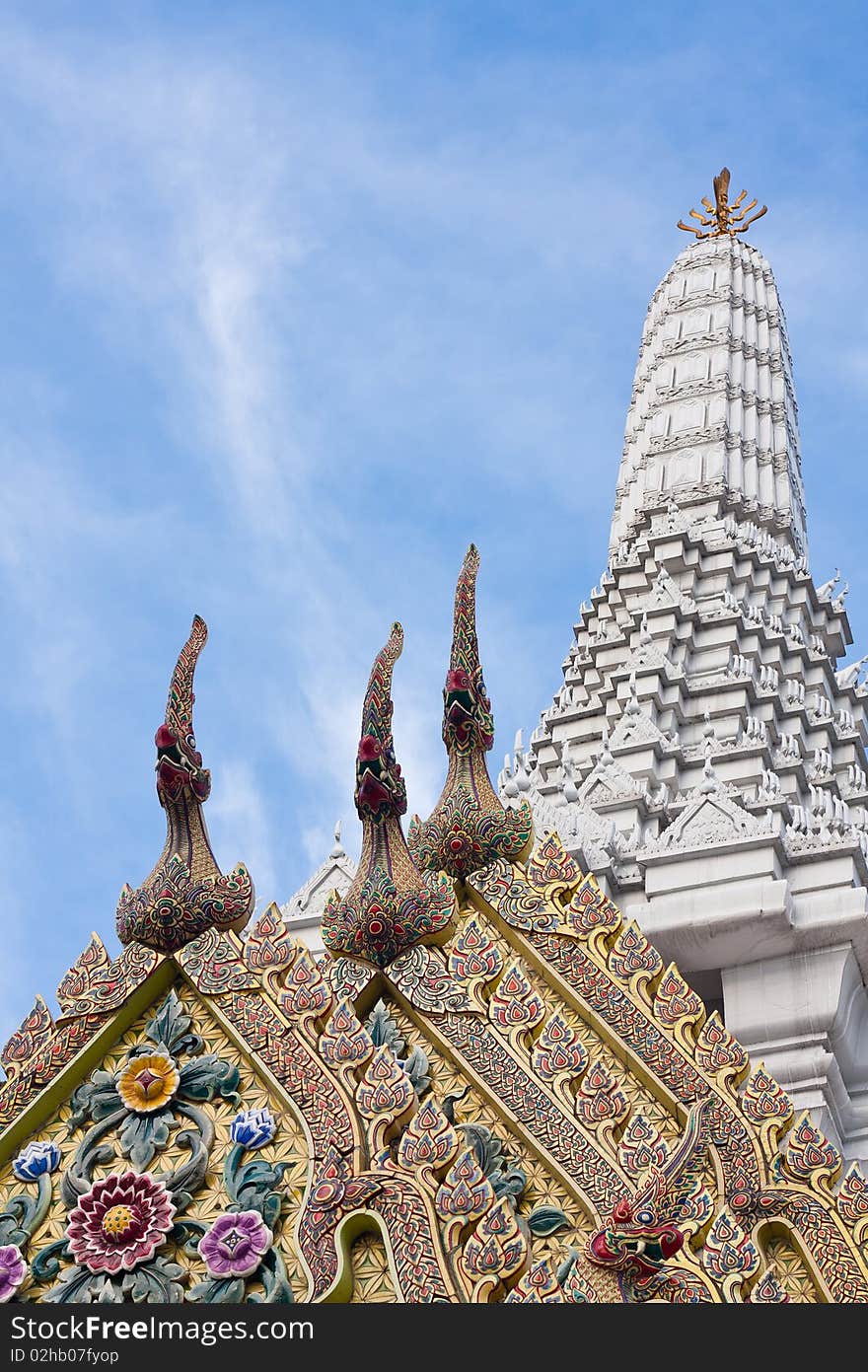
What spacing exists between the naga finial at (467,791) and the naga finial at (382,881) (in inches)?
18.7

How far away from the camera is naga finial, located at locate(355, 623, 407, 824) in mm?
9617

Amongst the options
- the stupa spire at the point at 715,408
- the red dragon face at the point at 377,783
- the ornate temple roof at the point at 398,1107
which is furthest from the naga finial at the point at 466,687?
the stupa spire at the point at 715,408

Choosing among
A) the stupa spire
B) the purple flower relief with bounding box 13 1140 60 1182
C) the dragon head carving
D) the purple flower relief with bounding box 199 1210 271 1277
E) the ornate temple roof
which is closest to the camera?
the dragon head carving

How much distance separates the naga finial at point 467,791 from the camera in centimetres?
1005

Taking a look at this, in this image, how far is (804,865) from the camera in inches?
615

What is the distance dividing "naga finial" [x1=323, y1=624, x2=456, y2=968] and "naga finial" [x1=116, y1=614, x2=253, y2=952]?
53 centimetres

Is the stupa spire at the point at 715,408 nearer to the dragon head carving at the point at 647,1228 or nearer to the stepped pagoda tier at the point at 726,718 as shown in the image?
the stepped pagoda tier at the point at 726,718

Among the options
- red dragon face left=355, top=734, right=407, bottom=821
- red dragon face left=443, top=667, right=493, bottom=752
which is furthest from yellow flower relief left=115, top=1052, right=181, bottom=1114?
red dragon face left=443, top=667, right=493, bottom=752

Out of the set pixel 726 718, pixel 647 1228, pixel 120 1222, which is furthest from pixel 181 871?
pixel 726 718

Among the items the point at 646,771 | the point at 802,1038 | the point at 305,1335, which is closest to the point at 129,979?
the point at 305,1335

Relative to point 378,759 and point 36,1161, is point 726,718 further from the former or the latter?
point 36,1161

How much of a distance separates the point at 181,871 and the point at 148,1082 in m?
1.27

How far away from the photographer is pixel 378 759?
9.65m

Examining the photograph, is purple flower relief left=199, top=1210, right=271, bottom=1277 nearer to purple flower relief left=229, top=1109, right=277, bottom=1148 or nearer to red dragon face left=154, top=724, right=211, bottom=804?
purple flower relief left=229, top=1109, right=277, bottom=1148
